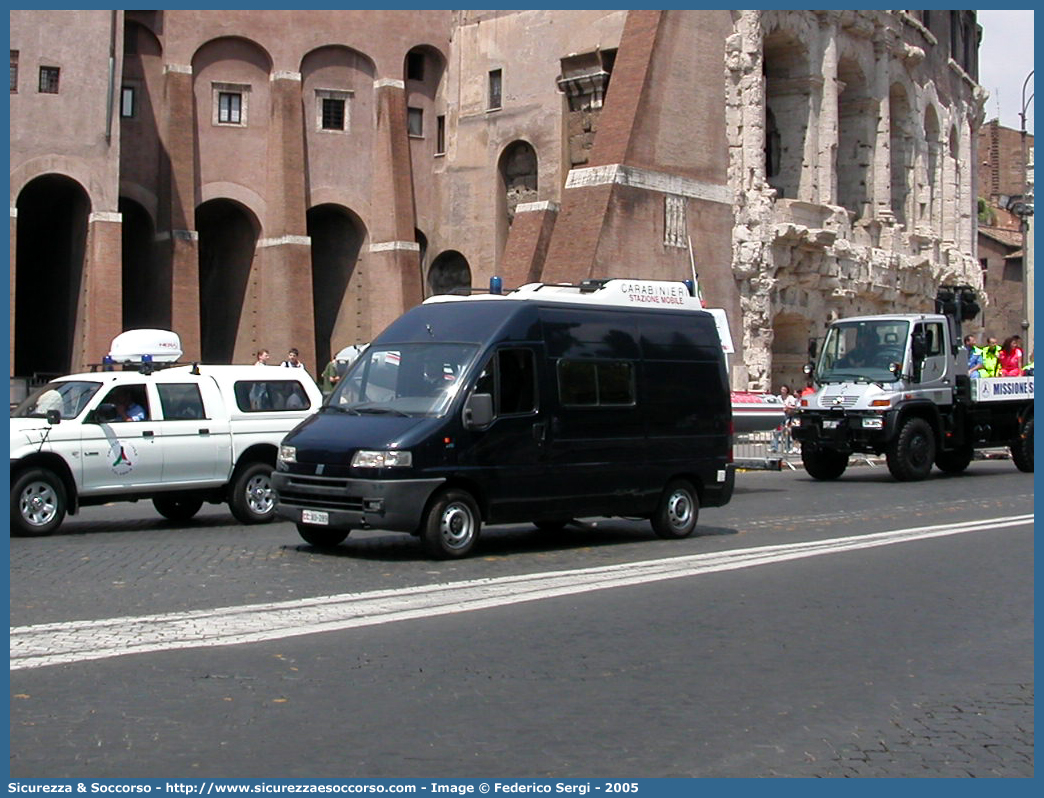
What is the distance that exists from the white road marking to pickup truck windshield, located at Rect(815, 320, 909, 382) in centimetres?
1000

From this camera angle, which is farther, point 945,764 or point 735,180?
point 735,180

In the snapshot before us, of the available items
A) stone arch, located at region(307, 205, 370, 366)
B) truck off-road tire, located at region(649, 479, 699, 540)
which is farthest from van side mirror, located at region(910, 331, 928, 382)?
stone arch, located at region(307, 205, 370, 366)

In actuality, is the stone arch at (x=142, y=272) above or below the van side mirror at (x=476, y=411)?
above

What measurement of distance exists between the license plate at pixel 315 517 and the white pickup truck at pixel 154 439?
2847 mm

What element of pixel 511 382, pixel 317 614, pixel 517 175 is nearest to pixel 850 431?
pixel 511 382

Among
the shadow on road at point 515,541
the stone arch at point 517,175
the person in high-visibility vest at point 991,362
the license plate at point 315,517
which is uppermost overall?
the stone arch at point 517,175

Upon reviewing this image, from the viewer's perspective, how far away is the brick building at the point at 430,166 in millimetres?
32125

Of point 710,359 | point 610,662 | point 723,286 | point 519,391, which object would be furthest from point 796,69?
point 610,662

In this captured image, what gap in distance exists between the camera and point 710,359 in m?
14.3

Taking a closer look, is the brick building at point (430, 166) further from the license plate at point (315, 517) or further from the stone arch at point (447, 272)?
the license plate at point (315, 517)

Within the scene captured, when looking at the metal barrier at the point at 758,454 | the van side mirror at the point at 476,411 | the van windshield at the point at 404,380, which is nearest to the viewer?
the van side mirror at the point at 476,411

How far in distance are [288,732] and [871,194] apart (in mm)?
36847

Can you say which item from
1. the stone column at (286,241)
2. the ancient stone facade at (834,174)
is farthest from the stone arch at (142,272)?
the ancient stone facade at (834,174)

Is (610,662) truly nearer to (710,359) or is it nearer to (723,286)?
(710,359)
